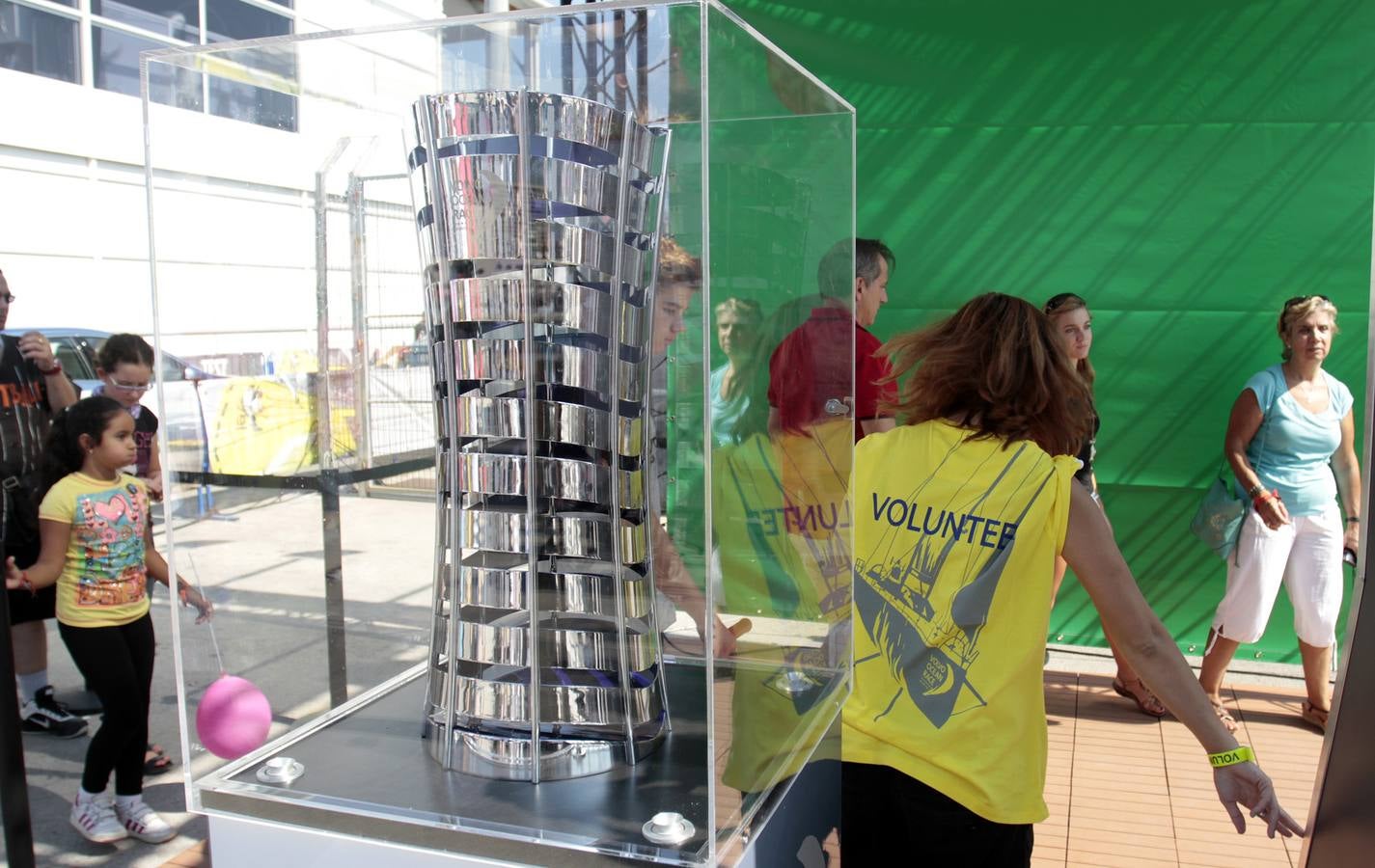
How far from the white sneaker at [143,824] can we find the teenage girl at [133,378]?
98 centimetres

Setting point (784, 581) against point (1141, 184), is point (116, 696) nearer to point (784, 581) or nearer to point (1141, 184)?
point (784, 581)

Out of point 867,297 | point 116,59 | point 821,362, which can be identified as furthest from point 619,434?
point 116,59

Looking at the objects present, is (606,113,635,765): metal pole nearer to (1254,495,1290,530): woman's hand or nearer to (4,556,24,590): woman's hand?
(4,556,24,590): woman's hand

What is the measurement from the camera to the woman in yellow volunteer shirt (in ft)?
4.87

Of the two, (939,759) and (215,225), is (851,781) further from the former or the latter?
(215,225)

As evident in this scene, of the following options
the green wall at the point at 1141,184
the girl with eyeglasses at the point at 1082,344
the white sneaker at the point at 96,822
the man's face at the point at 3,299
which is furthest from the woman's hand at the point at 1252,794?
the man's face at the point at 3,299

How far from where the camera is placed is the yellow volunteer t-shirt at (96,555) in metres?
2.97

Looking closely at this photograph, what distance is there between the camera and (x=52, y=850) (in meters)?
2.99

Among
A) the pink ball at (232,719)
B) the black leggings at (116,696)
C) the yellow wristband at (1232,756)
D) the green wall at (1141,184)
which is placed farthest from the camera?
the green wall at (1141,184)

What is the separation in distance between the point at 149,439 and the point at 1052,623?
3727 millimetres

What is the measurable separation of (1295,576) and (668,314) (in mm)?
3574

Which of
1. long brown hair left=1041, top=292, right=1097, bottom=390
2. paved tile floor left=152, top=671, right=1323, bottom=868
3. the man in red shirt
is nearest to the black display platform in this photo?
the man in red shirt

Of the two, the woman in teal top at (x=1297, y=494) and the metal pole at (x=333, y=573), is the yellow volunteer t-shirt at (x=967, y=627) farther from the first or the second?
the woman in teal top at (x=1297, y=494)

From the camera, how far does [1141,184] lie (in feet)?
13.9
